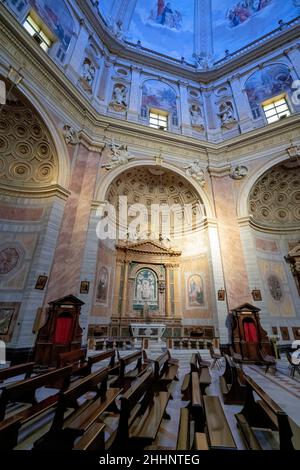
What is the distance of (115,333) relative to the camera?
981cm

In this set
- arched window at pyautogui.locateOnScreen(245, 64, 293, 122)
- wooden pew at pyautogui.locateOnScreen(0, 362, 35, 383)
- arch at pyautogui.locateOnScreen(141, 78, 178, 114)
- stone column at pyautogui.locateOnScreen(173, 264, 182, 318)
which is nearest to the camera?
wooden pew at pyautogui.locateOnScreen(0, 362, 35, 383)

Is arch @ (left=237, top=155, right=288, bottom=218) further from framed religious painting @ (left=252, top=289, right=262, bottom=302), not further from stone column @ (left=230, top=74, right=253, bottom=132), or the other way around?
framed religious painting @ (left=252, top=289, right=262, bottom=302)

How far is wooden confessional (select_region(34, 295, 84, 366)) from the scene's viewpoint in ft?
20.2

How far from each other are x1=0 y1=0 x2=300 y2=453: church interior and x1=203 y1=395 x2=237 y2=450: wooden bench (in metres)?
0.56

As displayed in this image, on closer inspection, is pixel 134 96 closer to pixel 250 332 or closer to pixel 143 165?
pixel 143 165

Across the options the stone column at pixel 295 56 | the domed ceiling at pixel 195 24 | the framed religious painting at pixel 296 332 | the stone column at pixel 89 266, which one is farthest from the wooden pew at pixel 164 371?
the domed ceiling at pixel 195 24

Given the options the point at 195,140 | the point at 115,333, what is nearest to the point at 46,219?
the point at 115,333

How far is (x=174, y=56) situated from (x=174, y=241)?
16440 millimetres

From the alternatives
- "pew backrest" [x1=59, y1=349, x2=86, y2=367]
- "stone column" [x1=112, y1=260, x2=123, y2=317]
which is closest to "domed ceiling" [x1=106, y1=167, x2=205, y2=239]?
"stone column" [x1=112, y1=260, x2=123, y2=317]

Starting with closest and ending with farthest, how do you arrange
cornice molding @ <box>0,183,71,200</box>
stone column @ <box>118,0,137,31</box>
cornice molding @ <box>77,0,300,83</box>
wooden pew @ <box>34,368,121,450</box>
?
wooden pew @ <box>34,368,121,450</box> < cornice molding @ <box>0,183,71,200</box> < cornice molding @ <box>77,0,300,83</box> < stone column @ <box>118,0,137,31</box>

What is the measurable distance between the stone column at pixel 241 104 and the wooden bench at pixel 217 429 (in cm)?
1454

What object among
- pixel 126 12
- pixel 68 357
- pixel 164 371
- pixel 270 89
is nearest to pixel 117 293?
Result: pixel 68 357

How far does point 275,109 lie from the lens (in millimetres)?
13102

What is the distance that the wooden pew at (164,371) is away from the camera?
3191 mm
